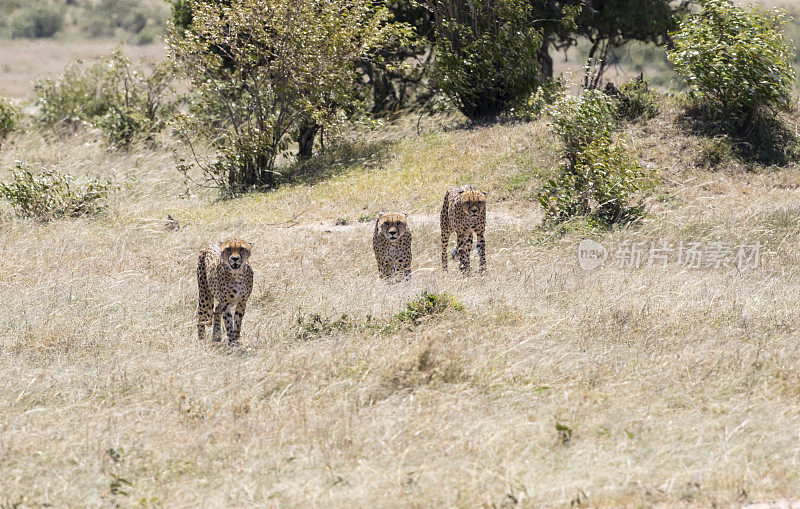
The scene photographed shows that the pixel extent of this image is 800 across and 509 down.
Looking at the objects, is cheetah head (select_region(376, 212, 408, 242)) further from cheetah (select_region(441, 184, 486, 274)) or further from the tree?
the tree

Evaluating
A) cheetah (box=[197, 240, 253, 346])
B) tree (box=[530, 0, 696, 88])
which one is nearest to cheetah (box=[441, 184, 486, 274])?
cheetah (box=[197, 240, 253, 346])

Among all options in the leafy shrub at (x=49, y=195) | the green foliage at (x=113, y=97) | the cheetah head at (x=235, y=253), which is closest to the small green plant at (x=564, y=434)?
the cheetah head at (x=235, y=253)

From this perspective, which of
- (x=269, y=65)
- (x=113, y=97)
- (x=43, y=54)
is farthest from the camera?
(x=43, y=54)

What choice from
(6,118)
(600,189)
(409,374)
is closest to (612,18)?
(600,189)

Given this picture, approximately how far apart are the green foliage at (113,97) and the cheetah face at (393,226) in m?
13.3

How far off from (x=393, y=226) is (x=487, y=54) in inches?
393

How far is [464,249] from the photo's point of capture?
9898 millimetres

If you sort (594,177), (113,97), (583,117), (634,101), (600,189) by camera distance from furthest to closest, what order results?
(113,97), (634,101), (583,117), (594,177), (600,189)

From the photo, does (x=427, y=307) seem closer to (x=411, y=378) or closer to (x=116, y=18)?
(x=411, y=378)

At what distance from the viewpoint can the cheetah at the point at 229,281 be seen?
22.4ft

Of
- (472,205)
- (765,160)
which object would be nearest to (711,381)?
(472,205)

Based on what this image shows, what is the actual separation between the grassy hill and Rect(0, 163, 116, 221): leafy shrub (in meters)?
2.08

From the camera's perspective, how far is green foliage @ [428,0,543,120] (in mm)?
18000

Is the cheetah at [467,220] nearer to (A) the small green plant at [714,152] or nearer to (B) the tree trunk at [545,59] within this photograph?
(A) the small green plant at [714,152]
